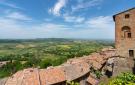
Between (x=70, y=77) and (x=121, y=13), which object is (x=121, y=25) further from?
(x=70, y=77)

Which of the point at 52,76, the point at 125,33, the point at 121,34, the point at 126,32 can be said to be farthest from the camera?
the point at 52,76

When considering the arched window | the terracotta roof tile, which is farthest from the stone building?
the terracotta roof tile

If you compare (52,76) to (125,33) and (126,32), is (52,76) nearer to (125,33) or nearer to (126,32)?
(125,33)

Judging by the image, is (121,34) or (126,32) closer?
(126,32)

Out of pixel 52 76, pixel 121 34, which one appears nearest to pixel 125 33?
pixel 121 34

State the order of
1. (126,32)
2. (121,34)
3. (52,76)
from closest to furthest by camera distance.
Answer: (126,32), (121,34), (52,76)

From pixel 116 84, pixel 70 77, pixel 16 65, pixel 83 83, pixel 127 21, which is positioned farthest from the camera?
pixel 16 65

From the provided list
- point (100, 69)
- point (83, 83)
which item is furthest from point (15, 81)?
point (100, 69)

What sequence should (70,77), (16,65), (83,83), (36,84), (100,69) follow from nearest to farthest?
1. (36,84)
2. (70,77)
3. (83,83)
4. (100,69)
5. (16,65)

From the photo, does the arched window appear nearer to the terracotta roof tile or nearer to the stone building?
the stone building
